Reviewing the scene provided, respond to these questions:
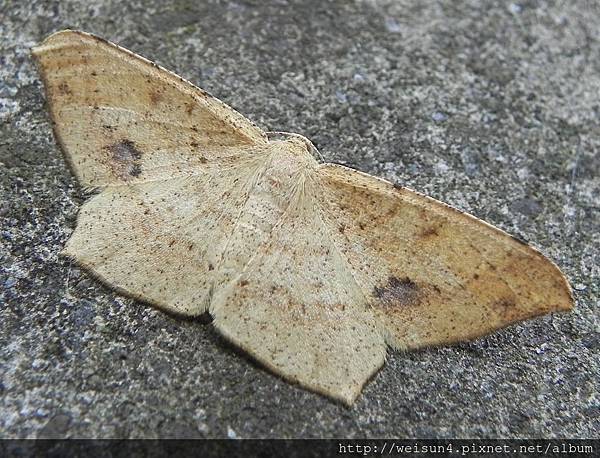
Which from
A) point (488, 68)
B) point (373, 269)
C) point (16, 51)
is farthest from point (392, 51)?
point (16, 51)

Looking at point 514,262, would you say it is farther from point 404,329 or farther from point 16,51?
point 16,51

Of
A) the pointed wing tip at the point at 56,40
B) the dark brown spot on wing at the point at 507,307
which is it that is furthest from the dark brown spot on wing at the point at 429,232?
the pointed wing tip at the point at 56,40

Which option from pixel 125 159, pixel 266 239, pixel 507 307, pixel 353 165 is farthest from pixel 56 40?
pixel 507 307

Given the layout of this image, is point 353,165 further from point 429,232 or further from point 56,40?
point 56,40

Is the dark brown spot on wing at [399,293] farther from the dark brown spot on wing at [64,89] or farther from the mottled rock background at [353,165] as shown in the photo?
the dark brown spot on wing at [64,89]

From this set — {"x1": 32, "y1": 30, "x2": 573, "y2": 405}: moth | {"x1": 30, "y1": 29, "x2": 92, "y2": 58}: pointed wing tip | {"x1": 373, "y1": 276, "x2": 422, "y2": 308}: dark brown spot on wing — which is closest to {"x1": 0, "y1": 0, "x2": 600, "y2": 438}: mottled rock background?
{"x1": 32, "y1": 30, "x2": 573, "y2": 405}: moth

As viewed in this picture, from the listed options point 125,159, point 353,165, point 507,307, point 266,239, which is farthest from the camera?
point 353,165
